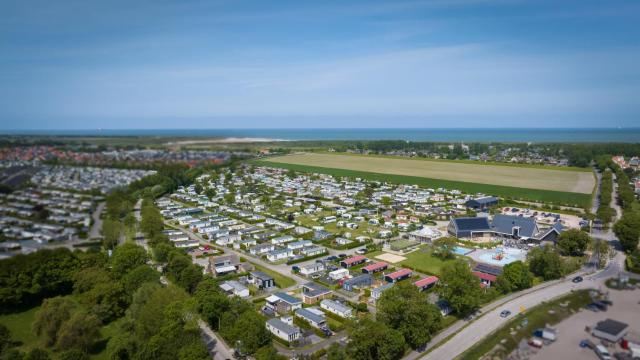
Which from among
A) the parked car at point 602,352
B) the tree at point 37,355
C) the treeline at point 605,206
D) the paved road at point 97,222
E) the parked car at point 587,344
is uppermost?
the treeline at point 605,206

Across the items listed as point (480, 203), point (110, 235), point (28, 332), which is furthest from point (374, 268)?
point (480, 203)

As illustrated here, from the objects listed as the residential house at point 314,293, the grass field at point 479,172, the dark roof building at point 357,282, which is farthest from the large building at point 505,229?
the grass field at point 479,172

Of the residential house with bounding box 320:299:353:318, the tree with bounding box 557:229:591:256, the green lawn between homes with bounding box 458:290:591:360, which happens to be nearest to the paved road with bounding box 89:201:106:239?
the residential house with bounding box 320:299:353:318

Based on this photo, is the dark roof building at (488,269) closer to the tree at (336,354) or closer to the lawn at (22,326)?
the tree at (336,354)

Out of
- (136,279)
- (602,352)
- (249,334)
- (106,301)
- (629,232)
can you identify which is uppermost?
(629,232)

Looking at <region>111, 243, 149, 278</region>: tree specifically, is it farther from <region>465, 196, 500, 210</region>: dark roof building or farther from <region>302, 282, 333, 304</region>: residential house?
<region>465, 196, 500, 210</region>: dark roof building

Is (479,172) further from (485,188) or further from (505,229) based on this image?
(505,229)
